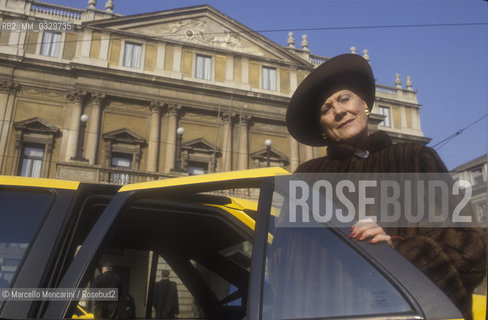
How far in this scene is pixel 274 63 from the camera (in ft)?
79.6

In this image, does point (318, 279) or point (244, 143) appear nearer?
point (318, 279)

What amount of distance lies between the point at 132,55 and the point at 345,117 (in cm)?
2160

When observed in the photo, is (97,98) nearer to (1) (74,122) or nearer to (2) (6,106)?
(1) (74,122)

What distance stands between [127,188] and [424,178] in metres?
1.27

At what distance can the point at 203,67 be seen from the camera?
23.0m

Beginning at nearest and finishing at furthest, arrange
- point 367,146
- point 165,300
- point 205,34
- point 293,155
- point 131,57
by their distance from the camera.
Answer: point 367,146 → point 165,300 → point 131,57 → point 293,155 → point 205,34

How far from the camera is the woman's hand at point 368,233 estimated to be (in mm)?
1378

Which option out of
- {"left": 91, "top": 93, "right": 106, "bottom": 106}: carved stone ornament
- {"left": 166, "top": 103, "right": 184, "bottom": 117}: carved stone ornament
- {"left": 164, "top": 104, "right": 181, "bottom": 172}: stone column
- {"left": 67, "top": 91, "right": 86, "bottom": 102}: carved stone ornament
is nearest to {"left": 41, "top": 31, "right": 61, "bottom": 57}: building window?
{"left": 67, "top": 91, "right": 86, "bottom": 102}: carved stone ornament

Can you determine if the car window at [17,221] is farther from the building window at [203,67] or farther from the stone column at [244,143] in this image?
the building window at [203,67]

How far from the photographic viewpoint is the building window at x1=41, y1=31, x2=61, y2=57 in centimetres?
2078

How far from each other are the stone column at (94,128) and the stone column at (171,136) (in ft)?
11.1

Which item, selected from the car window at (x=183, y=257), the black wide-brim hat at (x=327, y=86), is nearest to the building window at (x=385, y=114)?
the car window at (x=183, y=257)

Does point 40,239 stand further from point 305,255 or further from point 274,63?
point 274,63

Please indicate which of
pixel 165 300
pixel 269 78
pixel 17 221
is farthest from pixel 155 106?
pixel 17 221
